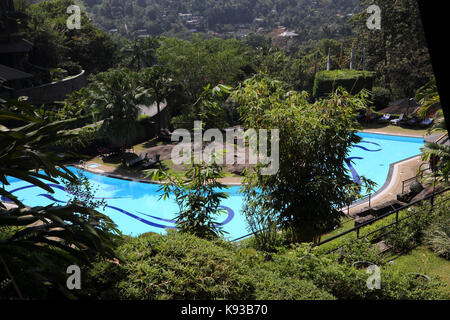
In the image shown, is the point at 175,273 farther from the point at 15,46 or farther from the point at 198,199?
the point at 15,46

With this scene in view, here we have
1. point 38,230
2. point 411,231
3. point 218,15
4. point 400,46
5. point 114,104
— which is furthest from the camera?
point 218,15

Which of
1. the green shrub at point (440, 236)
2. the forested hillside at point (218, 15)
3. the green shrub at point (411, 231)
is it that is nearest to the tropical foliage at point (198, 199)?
the green shrub at point (411, 231)

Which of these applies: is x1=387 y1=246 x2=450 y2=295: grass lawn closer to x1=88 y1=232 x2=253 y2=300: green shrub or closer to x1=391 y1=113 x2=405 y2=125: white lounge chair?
x1=88 y1=232 x2=253 y2=300: green shrub

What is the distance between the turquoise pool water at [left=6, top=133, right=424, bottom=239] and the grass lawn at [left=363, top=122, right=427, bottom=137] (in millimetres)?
1665

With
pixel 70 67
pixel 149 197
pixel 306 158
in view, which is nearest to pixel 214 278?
pixel 306 158

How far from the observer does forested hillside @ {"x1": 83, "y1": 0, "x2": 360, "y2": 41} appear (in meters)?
132

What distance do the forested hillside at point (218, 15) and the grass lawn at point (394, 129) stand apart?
102 m

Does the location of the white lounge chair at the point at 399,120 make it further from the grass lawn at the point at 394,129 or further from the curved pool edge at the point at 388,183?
the curved pool edge at the point at 388,183

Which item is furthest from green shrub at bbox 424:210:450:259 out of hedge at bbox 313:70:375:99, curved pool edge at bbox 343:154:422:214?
hedge at bbox 313:70:375:99

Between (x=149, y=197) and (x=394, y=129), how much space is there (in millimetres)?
18144

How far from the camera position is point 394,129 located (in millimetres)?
25406

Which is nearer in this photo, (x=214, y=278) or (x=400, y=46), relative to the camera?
(x=214, y=278)

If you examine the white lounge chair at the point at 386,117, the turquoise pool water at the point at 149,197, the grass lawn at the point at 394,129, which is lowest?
the turquoise pool water at the point at 149,197

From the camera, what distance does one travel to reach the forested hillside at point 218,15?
434 feet
